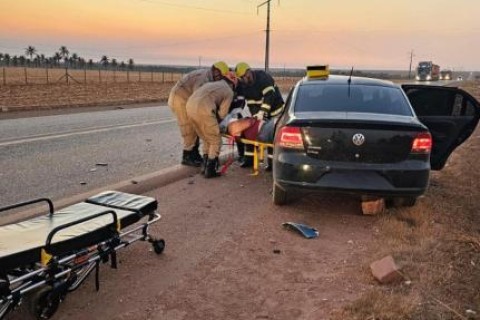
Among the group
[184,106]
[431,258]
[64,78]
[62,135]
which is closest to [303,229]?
[431,258]

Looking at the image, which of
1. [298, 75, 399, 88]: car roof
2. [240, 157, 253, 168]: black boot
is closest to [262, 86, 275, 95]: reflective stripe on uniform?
[240, 157, 253, 168]: black boot

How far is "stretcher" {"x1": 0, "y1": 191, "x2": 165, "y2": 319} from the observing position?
9.89 ft

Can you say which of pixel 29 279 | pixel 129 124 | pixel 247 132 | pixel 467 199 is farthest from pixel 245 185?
pixel 129 124

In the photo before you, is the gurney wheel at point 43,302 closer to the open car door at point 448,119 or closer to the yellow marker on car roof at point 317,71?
the yellow marker on car roof at point 317,71

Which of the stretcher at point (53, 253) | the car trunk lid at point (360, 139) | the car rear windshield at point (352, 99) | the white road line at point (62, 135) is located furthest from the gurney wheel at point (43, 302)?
the white road line at point (62, 135)

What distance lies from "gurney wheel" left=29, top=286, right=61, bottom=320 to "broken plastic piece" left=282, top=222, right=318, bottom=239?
2.53 metres

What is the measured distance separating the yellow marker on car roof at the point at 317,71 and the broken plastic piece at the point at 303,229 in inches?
90.7

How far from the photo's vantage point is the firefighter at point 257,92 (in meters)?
8.15

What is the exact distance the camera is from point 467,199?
6.54m

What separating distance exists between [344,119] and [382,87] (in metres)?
1.30

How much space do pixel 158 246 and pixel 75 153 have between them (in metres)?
5.32

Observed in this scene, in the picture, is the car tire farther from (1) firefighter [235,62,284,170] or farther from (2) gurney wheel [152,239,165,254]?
(1) firefighter [235,62,284,170]

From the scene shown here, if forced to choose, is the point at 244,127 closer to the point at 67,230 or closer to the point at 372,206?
the point at 372,206

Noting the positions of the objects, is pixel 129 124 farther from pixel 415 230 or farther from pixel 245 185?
pixel 415 230
